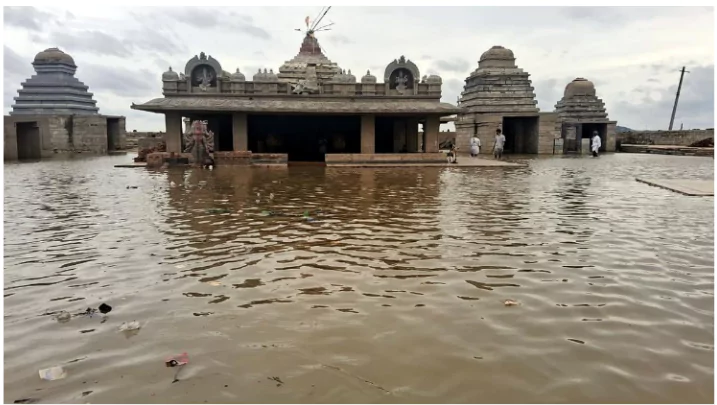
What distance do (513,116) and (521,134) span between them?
2.98 meters

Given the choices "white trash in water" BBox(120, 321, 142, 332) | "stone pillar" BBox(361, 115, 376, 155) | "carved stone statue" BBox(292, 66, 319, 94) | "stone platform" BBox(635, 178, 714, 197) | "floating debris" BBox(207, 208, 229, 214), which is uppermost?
"carved stone statue" BBox(292, 66, 319, 94)

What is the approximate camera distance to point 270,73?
23.1 metres

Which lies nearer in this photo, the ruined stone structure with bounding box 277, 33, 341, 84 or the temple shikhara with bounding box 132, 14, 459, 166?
the temple shikhara with bounding box 132, 14, 459, 166

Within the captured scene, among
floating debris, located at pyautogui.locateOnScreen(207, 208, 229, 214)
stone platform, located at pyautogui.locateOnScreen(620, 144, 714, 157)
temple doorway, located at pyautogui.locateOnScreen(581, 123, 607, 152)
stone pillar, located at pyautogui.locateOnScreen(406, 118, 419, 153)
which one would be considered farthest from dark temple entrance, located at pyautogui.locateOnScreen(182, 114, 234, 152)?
temple doorway, located at pyautogui.locateOnScreen(581, 123, 607, 152)

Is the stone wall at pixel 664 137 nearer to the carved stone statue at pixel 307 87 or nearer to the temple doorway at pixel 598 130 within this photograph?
the temple doorway at pixel 598 130

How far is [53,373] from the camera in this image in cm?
301

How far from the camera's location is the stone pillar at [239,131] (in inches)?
859

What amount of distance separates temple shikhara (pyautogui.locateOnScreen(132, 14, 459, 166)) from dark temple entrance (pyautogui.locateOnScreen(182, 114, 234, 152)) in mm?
46

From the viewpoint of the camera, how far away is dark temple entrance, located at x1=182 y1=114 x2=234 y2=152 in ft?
78.2

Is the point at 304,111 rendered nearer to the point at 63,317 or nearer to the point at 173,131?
the point at 173,131

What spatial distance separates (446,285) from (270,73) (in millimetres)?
20120

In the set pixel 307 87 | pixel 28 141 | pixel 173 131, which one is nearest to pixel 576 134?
pixel 307 87

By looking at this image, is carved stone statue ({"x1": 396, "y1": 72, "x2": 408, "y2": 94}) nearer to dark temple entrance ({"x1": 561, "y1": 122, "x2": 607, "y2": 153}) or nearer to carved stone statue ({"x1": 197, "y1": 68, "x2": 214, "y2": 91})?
carved stone statue ({"x1": 197, "y1": 68, "x2": 214, "y2": 91})

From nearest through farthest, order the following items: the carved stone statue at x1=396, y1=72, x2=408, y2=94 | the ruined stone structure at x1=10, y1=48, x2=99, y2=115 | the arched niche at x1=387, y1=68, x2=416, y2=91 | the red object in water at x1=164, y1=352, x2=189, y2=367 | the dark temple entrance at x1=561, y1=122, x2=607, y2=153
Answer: the red object in water at x1=164, y1=352, x2=189, y2=367
the carved stone statue at x1=396, y1=72, x2=408, y2=94
the arched niche at x1=387, y1=68, x2=416, y2=91
the ruined stone structure at x1=10, y1=48, x2=99, y2=115
the dark temple entrance at x1=561, y1=122, x2=607, y2=153
